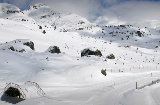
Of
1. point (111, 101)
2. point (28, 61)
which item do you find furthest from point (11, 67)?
point (111, 101)

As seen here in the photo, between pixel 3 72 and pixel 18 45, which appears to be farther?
pixel 18 45

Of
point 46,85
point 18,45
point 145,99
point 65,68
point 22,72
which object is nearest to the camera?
point 145,99

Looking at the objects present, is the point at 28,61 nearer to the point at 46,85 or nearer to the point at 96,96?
the point at 46,85

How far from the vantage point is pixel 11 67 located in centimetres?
3152

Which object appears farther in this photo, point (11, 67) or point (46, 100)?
point (11, 67)

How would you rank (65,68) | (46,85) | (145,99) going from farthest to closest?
1. (65,68)
2. (46,85)
3. (145,99)

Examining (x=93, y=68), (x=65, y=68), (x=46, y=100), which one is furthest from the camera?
(x=93, y=68)

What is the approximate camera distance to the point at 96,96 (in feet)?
76.3

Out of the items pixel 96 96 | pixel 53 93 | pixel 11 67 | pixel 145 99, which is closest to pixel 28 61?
pixel 11 67

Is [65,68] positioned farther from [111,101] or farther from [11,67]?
[111,101]

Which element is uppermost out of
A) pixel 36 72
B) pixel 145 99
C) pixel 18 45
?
pixel 18 45

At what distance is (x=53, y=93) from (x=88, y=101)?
14.1ft

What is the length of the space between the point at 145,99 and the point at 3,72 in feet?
52.0

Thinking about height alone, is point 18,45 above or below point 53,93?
above
